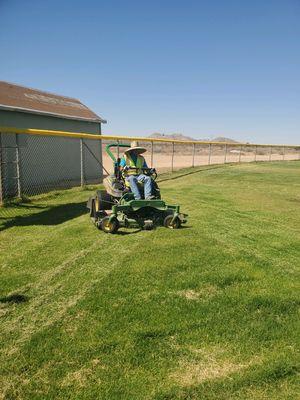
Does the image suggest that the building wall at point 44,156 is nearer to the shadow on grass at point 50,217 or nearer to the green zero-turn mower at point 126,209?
the shadow on grass at point 50,217

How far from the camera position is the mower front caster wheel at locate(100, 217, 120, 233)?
6.90m

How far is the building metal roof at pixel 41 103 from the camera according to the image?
1424 cm

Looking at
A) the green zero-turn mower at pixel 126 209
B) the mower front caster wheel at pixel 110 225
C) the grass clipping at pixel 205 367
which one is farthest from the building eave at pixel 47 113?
the grass clipping at pixel 205 367

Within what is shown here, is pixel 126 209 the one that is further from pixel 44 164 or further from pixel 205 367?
pixel 44 164

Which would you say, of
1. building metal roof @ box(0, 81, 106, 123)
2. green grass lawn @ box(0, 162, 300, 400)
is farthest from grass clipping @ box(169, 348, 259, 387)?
building metal roof @ box(0, 81, 106, 123)

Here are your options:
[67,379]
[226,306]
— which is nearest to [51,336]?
[67,379]

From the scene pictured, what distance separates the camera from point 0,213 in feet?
28.8

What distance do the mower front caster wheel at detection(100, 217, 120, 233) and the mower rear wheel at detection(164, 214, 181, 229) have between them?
0.95 metres

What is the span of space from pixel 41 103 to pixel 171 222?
11.4 meters

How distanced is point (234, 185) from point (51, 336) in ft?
39.8

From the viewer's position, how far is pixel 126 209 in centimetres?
710

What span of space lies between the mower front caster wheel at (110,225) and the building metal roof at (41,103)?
8.07 meters

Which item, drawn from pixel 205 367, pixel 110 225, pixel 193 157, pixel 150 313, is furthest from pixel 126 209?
pixel 193 157

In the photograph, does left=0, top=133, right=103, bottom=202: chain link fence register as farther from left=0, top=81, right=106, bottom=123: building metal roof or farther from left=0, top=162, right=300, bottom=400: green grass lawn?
left=0, top=162, right=300, bottom=400: green grass lawn
